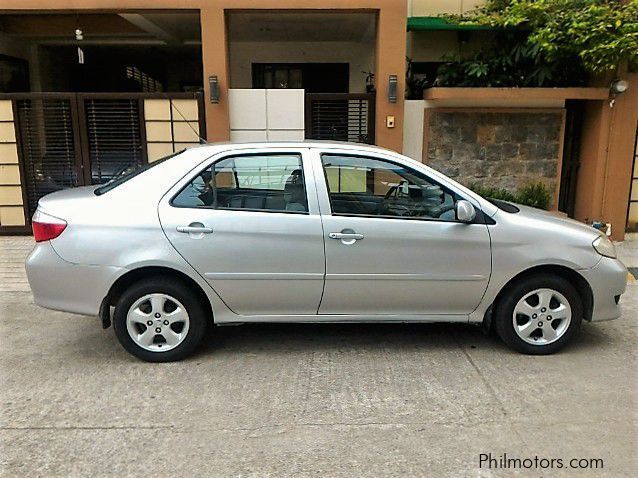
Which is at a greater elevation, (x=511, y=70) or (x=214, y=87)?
(x=511, y=70)

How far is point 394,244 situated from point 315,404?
136cm

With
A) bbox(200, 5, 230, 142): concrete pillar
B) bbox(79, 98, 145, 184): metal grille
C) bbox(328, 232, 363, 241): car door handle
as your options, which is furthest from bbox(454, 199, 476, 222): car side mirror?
bbox(79, 98, 145, 184): metal grille

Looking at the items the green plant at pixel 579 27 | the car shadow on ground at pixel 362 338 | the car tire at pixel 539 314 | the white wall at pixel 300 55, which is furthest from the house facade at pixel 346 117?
the car tire at pixel 539 314

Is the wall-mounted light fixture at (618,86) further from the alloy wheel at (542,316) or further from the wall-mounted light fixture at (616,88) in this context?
the alloy wheel at (542,316)

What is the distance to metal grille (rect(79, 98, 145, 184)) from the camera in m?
8.00

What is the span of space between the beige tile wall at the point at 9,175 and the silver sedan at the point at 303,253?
15.8ft

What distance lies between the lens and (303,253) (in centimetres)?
407

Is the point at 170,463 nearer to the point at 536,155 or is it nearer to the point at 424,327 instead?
the point at 424,327

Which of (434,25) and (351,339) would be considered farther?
(434,25)

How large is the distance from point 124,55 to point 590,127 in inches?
421

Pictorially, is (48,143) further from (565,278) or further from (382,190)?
(565,278)

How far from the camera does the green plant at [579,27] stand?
694 cm

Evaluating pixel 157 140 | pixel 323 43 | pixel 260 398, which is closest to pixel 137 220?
→ pixel 260 398

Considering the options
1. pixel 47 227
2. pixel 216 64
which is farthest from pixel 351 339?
pixel 216 64
